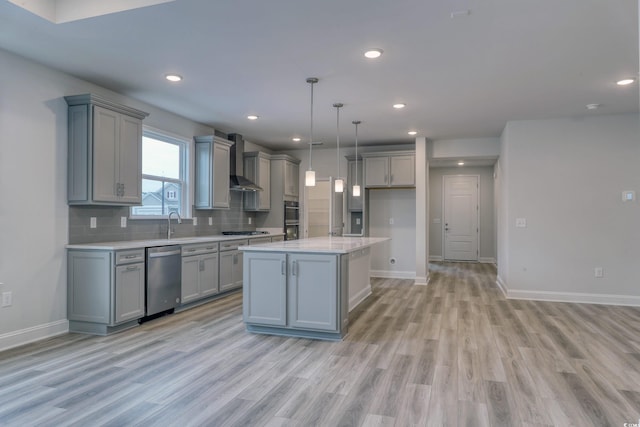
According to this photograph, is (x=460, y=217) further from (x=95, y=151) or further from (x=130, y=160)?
(x=95, y=151)

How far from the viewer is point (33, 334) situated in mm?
3682

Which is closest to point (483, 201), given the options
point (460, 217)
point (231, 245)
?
point (460, 217)

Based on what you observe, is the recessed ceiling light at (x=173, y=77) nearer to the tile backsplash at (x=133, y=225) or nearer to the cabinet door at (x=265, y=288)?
the tile backsplash at (x=133, y=225)

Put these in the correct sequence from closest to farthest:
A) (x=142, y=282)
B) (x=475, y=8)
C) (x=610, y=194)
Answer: (x=475, y=8) < (x=142, y=282) < (x=610, y=194)

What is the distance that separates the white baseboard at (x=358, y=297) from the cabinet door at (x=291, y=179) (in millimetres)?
2747

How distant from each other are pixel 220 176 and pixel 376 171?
2849 mm

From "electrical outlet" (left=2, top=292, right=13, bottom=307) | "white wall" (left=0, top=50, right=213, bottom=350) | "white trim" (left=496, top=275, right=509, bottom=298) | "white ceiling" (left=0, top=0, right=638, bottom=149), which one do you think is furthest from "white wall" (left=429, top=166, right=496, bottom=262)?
"electrical outlet" (left=2, top=292, right=13, bottom=307)

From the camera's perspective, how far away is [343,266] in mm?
3861

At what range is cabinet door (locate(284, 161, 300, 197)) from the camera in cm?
764

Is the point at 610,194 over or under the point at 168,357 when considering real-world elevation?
over

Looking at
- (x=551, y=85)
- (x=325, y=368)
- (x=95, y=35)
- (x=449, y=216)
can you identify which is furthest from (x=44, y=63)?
(x=449, y=216)

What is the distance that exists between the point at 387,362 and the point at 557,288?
3764mm

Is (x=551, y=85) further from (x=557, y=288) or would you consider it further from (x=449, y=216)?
(x=449, y=216)

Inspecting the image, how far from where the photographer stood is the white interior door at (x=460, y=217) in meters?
10.3
